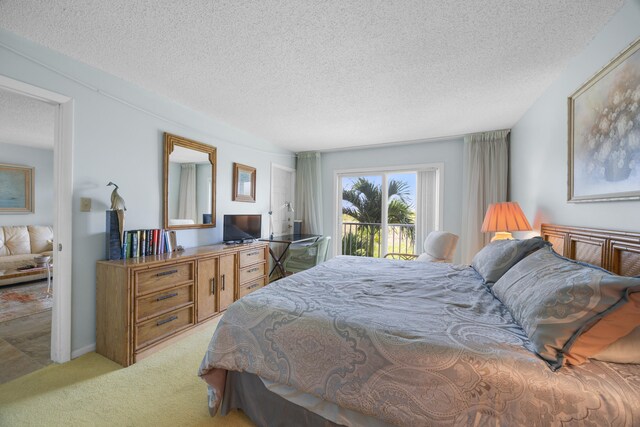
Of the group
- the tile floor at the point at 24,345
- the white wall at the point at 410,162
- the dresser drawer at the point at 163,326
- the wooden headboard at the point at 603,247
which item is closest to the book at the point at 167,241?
the dresser drawer at the point at 163,326

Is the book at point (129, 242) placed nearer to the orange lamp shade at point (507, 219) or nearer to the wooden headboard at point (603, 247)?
the wooden headboard at point (603, 247)

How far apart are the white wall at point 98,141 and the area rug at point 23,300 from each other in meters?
1.67

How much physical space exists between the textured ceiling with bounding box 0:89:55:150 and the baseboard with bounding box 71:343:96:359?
234 centimetres

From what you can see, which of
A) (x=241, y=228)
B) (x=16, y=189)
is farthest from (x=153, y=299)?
(x=16, y=189)

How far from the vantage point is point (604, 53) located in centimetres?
163

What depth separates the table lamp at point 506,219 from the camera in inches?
103

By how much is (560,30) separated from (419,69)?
88 cm

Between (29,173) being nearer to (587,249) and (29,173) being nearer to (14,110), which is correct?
(14,110)

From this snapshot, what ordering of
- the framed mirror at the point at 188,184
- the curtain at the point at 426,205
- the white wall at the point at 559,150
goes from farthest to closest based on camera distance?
the curtain at the point at 426,205, the framed mirror at the point at 188,184, the white wall at the point at 559,150

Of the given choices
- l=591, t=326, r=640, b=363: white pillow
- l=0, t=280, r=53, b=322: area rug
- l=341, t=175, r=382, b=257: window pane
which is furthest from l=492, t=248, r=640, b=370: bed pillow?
l=0, t=280, r=53, b=322: area rug

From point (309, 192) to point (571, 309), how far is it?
169 inches

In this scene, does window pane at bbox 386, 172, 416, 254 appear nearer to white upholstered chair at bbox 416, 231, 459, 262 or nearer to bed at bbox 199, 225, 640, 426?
white upholstered chair at bbox 416, 231, 459, 262

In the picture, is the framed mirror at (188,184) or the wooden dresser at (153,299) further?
the framed mirror at (188,184)

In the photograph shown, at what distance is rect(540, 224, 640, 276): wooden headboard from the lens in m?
1.33
